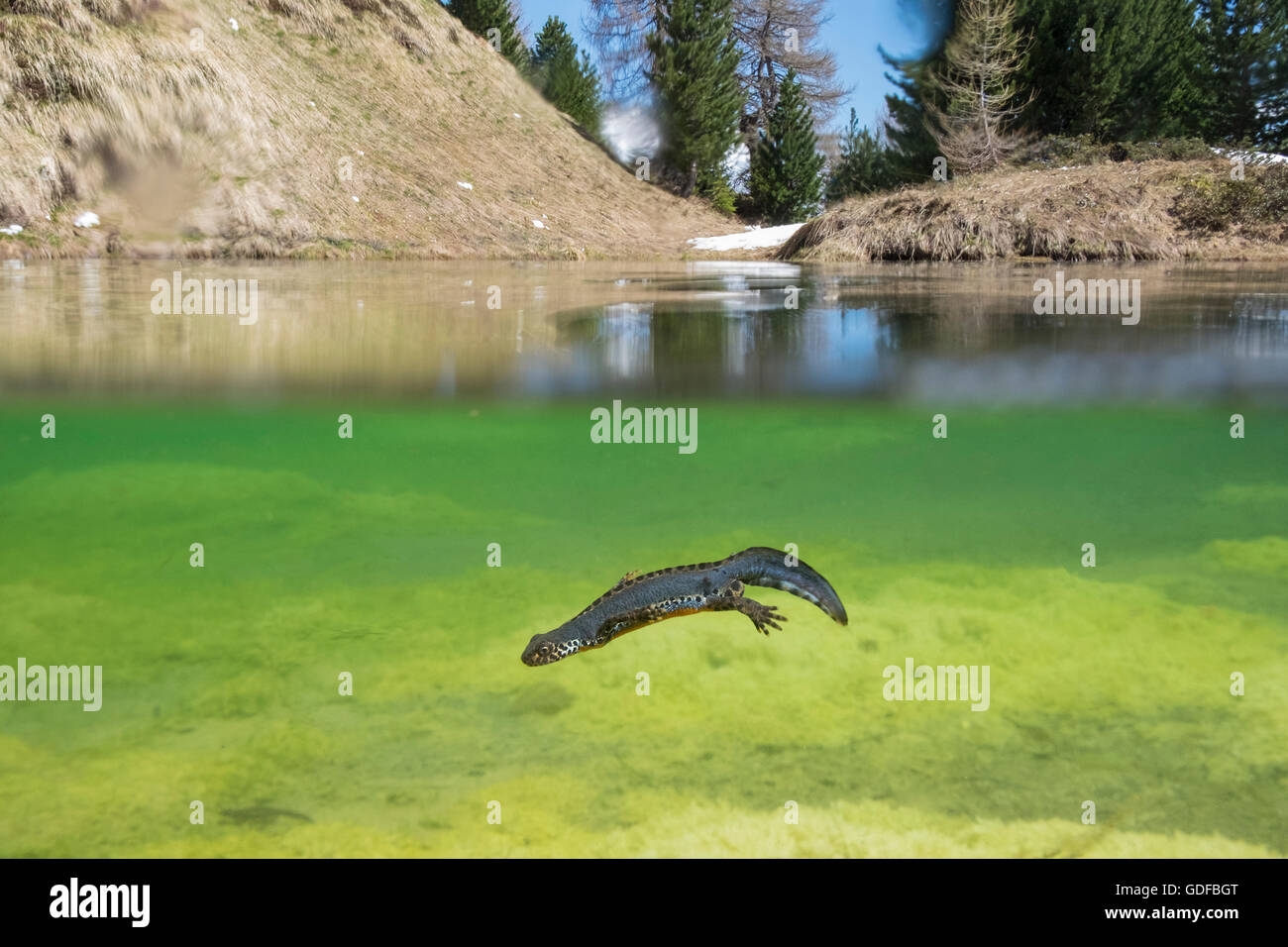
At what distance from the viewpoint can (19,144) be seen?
12.6m

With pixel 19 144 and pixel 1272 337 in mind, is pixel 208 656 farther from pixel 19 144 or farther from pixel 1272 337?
pixel 19 144

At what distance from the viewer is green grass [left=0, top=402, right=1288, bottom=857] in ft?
6.10

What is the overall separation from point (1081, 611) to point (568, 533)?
6.60ft

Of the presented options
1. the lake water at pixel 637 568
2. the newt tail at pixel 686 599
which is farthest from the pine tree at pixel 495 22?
the newt tail at pixel 686 599

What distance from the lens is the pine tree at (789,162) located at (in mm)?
29922

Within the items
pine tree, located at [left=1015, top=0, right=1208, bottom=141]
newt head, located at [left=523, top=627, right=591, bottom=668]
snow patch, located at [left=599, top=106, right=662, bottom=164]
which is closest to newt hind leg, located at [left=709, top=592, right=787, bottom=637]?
newt head, located at [left=523, top=627, right=591, bottom=668]

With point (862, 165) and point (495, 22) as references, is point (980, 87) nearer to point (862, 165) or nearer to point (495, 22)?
point (862, 165)

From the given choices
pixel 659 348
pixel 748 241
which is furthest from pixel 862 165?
pixel 659 348

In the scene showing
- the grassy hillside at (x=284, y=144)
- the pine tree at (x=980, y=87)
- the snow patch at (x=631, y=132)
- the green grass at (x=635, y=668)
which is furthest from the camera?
the snow patch at (x=631, y=132)

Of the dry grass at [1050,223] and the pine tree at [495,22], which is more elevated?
the pine tree at [495,22]

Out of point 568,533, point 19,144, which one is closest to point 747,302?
point 568,533

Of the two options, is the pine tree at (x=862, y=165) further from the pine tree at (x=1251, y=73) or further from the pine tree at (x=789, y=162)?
the pine tree at (x=1251, y=73)

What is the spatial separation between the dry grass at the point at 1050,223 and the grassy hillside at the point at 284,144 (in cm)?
610

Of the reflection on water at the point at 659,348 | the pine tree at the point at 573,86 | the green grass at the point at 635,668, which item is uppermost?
the pine tree at the point at 573,86
